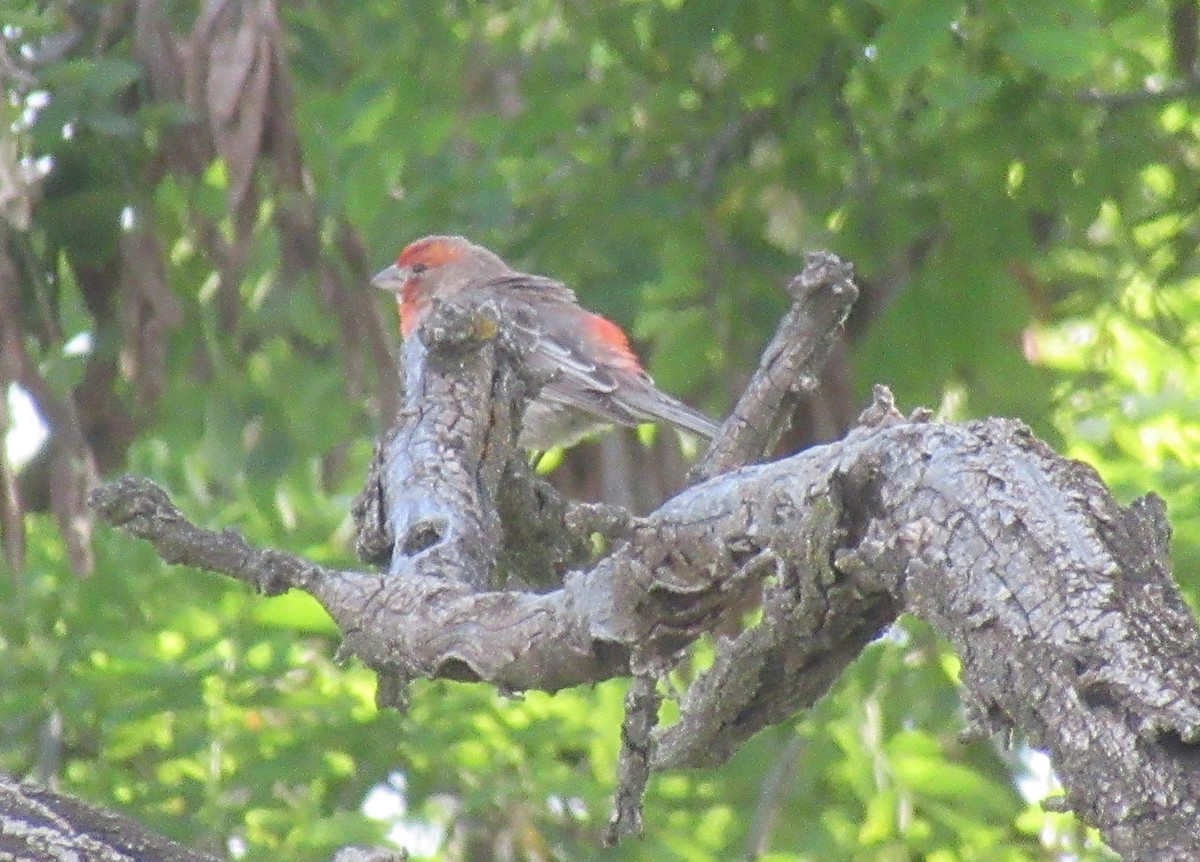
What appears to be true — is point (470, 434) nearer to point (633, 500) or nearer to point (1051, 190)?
point (1051, 190)

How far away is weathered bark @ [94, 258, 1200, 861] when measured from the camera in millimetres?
1658

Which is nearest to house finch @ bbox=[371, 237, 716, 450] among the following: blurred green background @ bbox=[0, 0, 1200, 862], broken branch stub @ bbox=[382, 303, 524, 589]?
blurred green background @ bbox=[0, 0, 1200, 862]

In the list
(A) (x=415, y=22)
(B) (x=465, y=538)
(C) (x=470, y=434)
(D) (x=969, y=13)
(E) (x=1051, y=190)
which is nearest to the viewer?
(B) (x=465, y=538)

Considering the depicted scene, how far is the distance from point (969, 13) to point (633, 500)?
2.76 metres

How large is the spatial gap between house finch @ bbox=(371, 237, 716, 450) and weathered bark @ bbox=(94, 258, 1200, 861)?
4052 mm

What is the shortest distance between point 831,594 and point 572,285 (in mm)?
5055

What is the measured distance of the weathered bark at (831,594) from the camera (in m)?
1.66

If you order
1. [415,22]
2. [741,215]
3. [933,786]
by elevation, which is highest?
[415,22]

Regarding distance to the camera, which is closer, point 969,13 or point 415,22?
point 969,13

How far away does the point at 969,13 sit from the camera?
19.4 ft

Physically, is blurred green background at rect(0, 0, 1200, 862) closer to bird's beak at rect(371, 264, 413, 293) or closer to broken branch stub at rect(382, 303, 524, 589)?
bird's beak at rect(371, 264, 413, 293)

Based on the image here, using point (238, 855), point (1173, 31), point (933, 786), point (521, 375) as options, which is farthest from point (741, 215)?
point (521, 375)

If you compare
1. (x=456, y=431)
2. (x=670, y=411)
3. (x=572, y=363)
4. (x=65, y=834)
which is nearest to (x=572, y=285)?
(x=670, y=411)

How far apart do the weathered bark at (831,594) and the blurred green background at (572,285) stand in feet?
9.29
